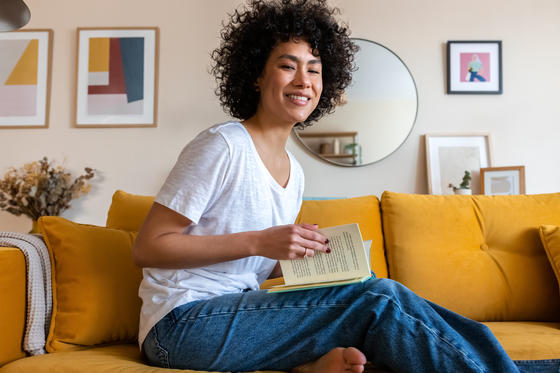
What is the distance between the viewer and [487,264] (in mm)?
1797

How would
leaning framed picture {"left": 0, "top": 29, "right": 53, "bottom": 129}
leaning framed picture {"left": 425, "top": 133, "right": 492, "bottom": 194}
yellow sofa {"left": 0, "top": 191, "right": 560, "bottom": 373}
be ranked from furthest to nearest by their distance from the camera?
1. leaning framed picture {"left": 0, "top": 29, "right": 53, "bottom": 129}
2. leaning framed picture {"left": 425, "top": 133, "right": 492, "bottom": 194}
3. yellow sofa {"left": 0, "top": 191, "right": 560, "bottom": 373}

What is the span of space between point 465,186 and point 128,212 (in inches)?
68.3

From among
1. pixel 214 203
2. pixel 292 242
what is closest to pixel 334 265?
pixel 292 242

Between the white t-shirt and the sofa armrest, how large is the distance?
12.8 inches

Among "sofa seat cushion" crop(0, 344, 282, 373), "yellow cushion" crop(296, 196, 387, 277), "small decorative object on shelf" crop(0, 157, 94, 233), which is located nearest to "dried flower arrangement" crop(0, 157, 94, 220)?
"small decorative object on shelf" crop(0, 157, 94, 233)

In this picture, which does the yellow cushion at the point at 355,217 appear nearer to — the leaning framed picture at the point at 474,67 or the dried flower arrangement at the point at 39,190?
the leaning framed picture at the point at 474,67

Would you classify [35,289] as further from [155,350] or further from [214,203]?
[214,203]

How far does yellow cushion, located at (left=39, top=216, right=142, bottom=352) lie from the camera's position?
134cm

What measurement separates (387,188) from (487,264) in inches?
39.3

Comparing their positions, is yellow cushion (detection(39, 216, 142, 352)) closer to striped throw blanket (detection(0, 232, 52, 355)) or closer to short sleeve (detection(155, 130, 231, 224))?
striped throw blanket (detection(0, 232, 52, 355))

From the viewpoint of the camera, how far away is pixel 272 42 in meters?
1.43

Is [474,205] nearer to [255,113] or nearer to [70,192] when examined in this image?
[255,113]

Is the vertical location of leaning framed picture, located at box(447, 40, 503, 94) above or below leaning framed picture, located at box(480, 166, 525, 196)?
above

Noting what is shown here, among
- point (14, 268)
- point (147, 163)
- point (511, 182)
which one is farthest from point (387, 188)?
point (14, 268)
